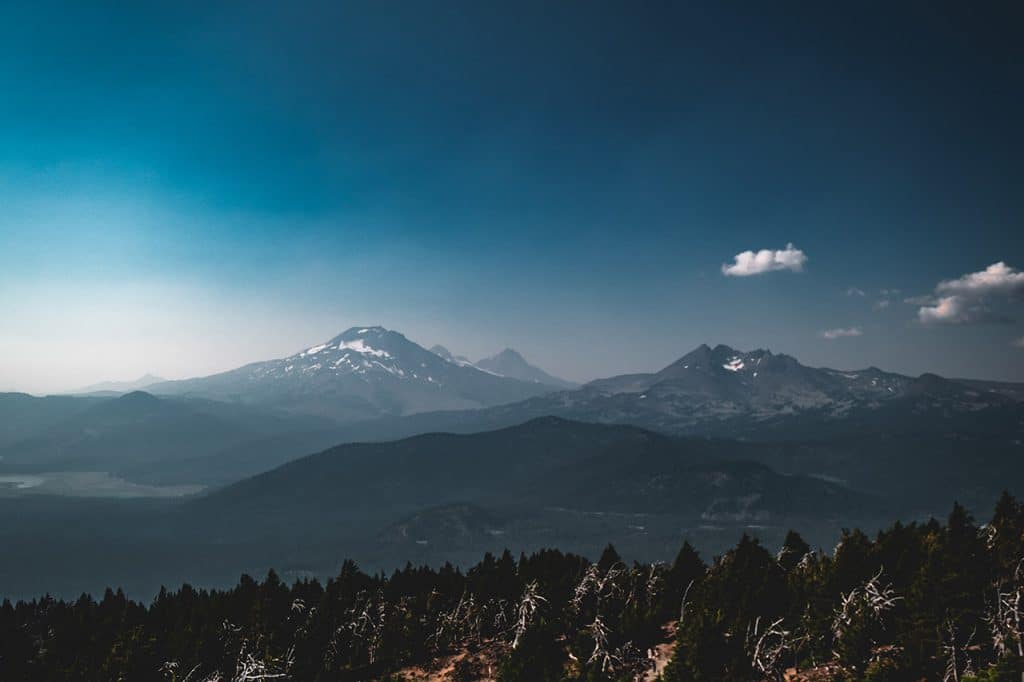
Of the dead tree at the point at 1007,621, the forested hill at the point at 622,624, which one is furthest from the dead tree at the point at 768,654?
the dead tree at the point at 1007,621

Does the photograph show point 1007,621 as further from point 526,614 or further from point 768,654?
point 526,614

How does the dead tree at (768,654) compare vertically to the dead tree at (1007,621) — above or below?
below

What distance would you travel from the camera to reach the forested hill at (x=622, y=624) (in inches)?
1762

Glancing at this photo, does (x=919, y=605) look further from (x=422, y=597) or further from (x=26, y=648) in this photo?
(x=26, y=648)

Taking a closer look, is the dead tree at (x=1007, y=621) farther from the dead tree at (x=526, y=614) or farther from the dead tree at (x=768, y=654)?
the dead tree at (x=526, y=614)

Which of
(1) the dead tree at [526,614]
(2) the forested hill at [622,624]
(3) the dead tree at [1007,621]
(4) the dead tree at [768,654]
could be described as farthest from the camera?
(1) the dead tree at [526,614]

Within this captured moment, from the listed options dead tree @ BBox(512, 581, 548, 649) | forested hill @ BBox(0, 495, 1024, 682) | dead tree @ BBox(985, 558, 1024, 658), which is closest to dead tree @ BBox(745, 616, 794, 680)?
forested hill @ BBox(0, 495, 1024, 682)

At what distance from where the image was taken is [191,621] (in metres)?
78.8

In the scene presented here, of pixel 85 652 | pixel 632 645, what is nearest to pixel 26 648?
pixel 85 652

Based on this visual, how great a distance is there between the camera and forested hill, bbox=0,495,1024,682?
147 feet

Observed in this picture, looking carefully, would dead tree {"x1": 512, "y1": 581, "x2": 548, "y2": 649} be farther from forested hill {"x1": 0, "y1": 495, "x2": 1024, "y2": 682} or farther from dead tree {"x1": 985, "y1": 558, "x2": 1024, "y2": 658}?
dead tree {"x1": 985, "y1": 558, "x2": 1024, "y2": 658}

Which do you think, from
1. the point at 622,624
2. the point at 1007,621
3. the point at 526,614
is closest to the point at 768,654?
the point at 1007,621

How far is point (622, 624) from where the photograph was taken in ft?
194

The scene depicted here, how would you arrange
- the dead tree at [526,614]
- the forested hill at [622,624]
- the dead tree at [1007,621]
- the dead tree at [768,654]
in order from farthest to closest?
the dead tree at [526,614], the forested hill at [622,624], the dead tree at [768,654], the dead tree at [1007,621]
